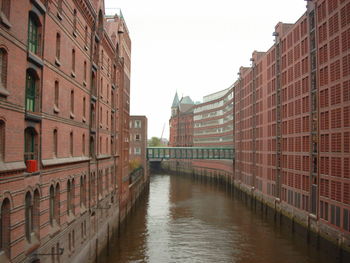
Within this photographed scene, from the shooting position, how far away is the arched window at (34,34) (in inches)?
570

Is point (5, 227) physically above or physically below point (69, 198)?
above

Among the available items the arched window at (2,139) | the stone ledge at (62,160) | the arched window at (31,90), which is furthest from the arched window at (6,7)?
the stone ledge at (62,160)

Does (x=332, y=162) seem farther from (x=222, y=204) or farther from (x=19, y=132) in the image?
(x=222, y=204)

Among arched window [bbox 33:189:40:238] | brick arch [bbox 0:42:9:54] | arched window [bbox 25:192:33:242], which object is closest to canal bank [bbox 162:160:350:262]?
arched window [bbox 33:189:40:238]

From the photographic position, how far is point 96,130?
27172 millimetres

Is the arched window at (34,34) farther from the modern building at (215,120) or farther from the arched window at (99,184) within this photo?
the modern building at (215,120)

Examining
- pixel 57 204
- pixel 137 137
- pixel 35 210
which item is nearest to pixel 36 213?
pixel 35 210

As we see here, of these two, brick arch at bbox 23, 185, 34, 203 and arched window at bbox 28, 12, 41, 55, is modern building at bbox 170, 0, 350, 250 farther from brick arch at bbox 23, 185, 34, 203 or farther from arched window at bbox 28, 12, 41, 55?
arched window at bbox 28, 12, 41, 55

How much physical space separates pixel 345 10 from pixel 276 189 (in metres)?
24.2

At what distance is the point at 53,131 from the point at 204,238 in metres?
21.5

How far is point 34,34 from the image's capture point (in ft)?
49.3

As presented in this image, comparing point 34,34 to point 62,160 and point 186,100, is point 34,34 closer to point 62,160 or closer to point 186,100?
point 62,160

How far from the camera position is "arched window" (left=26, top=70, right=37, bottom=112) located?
14688 millimetres

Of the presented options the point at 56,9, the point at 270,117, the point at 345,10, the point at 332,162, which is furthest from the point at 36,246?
the point at 270,117
